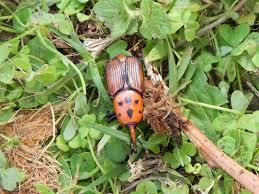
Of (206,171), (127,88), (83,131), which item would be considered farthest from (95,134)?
(206,171)

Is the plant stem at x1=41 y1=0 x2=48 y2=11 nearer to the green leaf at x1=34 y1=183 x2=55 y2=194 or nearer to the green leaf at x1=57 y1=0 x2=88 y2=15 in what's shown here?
the green leaf at x1=57 y1=0 x2=88 y2=15

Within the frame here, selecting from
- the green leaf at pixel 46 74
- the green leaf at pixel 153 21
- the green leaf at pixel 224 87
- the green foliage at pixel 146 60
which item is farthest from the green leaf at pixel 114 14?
the green leaf at pixel 224 87

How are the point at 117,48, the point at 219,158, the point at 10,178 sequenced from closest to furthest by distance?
the point at 219,158 < the point at 10,178 < the point at 117,48

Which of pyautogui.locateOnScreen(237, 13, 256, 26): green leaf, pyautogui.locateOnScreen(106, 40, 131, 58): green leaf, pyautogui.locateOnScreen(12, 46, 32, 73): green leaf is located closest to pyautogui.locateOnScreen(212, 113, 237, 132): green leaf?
pyautogui.locateOnScreen(237, 13, 256, 26): green leaf

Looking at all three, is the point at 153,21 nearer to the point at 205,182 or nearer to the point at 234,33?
the point at 234,33

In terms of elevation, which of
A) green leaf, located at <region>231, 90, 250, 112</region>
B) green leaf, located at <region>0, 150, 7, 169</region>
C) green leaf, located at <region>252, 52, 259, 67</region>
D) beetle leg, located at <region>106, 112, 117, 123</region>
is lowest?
green leaf, located at <region>0, 150, 7, 169</region>

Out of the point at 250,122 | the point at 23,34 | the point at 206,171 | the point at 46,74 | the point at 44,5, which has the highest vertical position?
the point at 44,5

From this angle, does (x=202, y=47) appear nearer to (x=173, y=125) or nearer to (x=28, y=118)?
(x=173, y=125)
